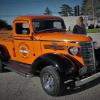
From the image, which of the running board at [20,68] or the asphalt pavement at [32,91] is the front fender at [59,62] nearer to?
the running board at [20,68]

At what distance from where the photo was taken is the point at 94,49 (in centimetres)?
856

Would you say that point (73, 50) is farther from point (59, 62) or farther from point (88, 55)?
point (59, 62)

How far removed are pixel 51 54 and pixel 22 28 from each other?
1789mm

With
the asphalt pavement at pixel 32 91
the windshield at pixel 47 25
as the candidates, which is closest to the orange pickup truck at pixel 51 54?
the windshield at pixel 47 25

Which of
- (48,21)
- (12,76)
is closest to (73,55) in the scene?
(48,21)

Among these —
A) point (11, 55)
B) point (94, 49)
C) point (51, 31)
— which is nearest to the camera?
point (94, 49)

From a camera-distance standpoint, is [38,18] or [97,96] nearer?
[97,96]

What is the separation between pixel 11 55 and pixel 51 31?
1.68 metres

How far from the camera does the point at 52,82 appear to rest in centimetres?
762

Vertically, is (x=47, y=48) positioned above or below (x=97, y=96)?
above

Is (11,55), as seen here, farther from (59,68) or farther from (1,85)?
(59,68)

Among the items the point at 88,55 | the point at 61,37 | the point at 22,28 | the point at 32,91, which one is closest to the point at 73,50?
the point at 88,55

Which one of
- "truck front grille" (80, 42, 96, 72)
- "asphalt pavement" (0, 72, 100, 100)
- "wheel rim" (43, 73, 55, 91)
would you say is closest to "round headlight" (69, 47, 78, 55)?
"truck front grille" (80, 42, 96, 72)

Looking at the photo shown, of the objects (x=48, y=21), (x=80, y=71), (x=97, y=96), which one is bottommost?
(x=97, y=96)
